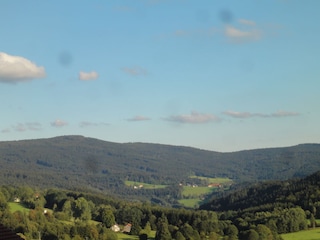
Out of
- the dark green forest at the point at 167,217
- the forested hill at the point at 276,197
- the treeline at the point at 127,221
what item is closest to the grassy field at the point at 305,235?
the treeline at the point at 127,221

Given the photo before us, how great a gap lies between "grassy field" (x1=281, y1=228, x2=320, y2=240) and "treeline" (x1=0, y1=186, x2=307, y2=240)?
261cm

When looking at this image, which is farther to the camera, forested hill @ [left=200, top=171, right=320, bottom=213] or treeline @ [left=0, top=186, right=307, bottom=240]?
forested hill @ [left=200, top=171, right=320, bottom=213]

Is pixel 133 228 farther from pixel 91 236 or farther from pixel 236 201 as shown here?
pixel 236 201

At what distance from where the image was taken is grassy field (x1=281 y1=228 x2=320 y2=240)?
265 feet

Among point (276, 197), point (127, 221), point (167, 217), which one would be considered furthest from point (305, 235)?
point (276, 197)

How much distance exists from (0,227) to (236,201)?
158 meters

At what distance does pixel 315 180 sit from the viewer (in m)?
143

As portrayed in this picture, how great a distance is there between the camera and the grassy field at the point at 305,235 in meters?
80.9

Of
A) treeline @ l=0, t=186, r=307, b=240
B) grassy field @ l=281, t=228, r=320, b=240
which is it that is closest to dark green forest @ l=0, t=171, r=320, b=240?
treeline @ l=0, t=186, r=307, b=240

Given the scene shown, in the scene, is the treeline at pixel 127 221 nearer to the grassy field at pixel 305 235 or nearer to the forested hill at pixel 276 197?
the grassy field at pixel 305 235

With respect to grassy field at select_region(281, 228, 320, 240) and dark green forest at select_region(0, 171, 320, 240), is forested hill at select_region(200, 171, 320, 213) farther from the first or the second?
grassy field at select_region(281, 228, 320, 240)

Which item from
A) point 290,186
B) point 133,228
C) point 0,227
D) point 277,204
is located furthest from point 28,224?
point 290,186

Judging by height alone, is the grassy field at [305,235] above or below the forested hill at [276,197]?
below

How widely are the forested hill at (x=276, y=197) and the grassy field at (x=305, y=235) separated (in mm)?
18873
